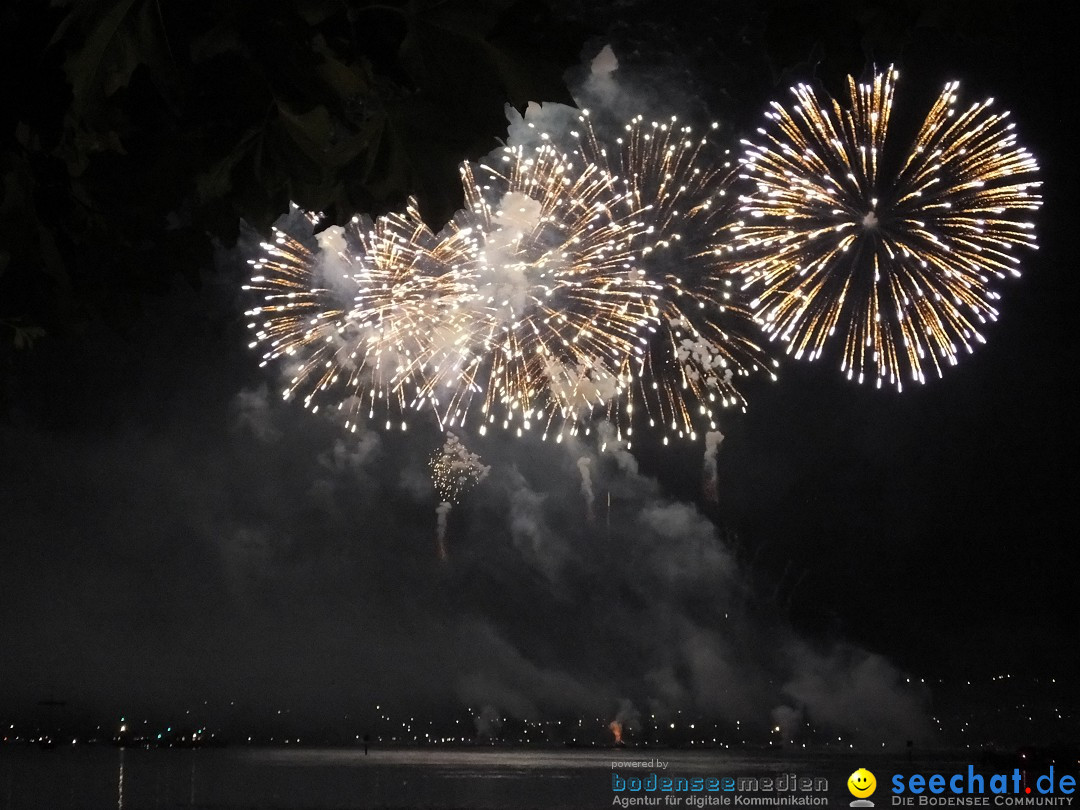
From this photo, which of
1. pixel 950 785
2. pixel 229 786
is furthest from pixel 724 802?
pixel 229 786

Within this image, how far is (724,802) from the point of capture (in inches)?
2736

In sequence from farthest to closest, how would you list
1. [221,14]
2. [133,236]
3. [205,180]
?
[133,236]
[205,180]
[221,14]

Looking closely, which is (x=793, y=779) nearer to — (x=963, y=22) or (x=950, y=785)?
(x=950, y=785)

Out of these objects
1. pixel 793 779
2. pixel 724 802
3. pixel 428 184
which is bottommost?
pixel 793 779

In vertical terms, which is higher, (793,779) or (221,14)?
(221,14)

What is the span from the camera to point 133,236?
18.8 feet

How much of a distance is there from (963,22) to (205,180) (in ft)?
9.13

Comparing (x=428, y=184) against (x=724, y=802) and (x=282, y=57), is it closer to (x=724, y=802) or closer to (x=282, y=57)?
(x=282, y=57)

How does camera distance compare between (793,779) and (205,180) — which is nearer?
(205,180)

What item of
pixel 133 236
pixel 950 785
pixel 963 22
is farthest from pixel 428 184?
pixel 950 785

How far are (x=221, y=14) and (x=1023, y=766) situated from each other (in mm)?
98948

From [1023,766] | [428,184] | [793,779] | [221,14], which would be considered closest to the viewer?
[221,14]

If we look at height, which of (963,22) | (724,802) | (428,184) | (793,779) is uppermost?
(963,22)

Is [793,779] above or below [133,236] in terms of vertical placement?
below
